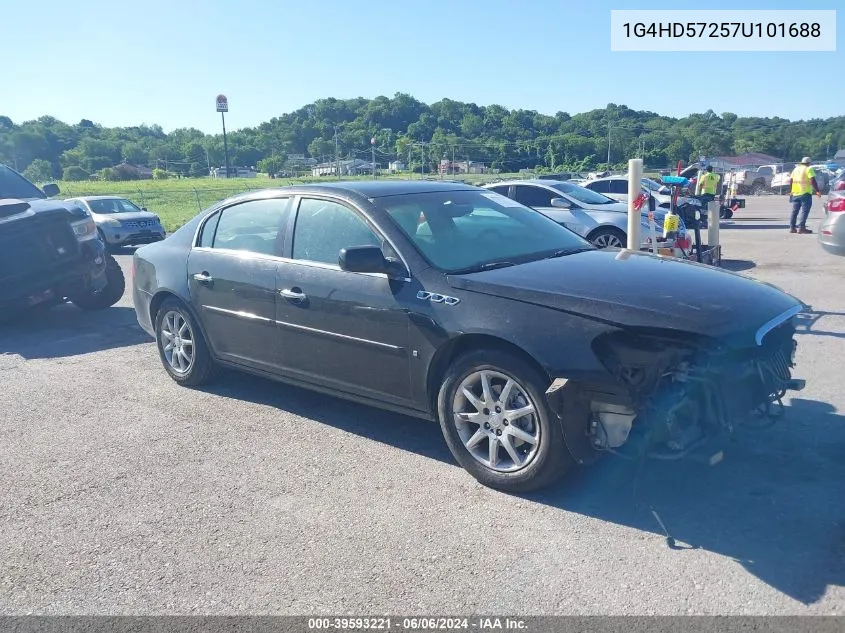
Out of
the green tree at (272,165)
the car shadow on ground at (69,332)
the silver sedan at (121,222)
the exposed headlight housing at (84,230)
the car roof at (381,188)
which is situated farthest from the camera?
the green tree at (272,165)

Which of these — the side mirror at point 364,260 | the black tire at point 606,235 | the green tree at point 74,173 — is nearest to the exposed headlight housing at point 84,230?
the side mirror at point 364,260

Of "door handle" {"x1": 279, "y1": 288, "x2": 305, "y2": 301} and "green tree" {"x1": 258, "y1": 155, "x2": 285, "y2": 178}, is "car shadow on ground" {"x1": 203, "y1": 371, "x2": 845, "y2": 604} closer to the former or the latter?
"door handle" {"x1": 279, "y1": 288, "x2": 305, "y2": 301}

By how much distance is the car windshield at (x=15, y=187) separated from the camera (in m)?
9.43

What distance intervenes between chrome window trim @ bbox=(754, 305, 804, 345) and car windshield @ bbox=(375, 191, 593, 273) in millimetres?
1401

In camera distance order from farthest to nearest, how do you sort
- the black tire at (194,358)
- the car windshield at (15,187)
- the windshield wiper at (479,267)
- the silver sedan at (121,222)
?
the silver sedan at (121,222)
the car windshield at (15,187)
the black tire at (194,358)
the windshield wiper at (479,267)

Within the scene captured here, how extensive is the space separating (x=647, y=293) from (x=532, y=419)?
0.86 m

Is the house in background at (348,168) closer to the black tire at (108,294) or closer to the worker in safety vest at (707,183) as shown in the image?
the worker in safety vest at (707,183)

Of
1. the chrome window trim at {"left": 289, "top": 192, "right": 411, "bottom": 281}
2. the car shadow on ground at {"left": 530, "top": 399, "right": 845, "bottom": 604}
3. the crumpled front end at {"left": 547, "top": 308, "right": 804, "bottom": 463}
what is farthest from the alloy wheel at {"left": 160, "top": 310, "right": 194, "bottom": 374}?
the crumpled front end at {"left": 547, "top": 308, "right": 804, "bottom": 463}

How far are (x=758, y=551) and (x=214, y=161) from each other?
299ft

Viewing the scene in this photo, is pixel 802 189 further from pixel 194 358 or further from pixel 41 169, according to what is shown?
pixel 41 169

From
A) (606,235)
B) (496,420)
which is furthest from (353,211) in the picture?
(606,235)

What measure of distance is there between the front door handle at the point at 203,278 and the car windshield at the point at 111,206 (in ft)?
52.1

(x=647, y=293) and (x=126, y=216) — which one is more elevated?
(x=647, y=293)

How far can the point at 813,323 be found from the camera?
7508 mm
